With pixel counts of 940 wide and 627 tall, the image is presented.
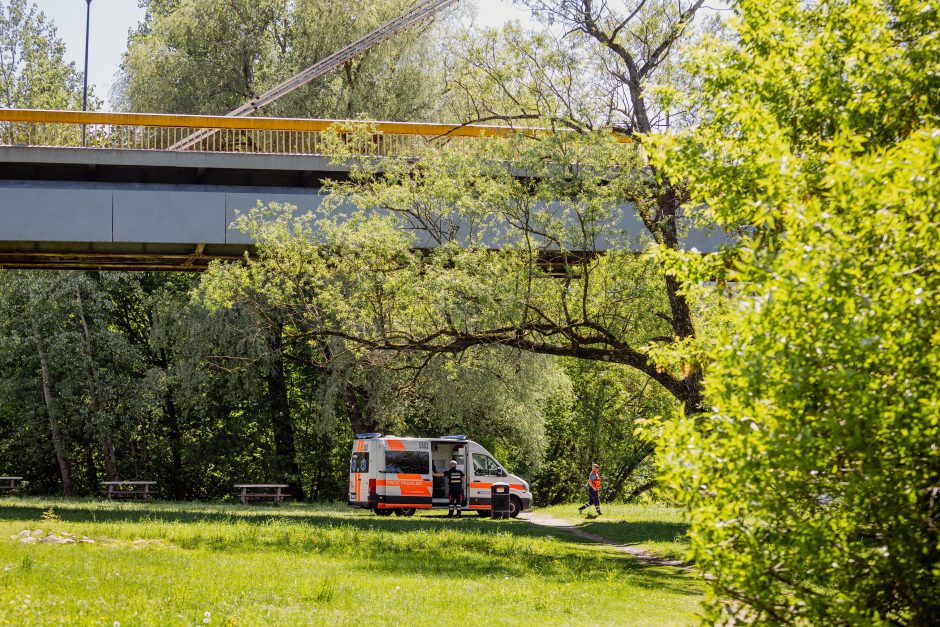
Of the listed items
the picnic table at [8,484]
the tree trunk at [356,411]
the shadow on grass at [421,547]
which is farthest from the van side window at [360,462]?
the picnic table at [8,484]

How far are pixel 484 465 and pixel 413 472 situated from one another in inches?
90.9

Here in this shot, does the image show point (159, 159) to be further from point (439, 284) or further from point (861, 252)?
point (861, 252)

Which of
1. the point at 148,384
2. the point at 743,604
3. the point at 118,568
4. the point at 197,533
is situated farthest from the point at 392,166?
the point at 148,384

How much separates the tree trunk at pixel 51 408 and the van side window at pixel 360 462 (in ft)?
43.5

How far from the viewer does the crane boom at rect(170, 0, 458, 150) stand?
1416 inches

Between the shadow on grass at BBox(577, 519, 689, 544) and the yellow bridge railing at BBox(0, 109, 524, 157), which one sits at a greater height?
the yellow bridge railing at BBox(0, 109, 524, 157)

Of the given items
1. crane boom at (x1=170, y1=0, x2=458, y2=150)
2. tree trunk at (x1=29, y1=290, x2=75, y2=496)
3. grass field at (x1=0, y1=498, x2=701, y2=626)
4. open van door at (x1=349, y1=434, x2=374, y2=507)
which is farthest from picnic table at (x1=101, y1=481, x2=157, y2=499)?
grass field at (x1=0, y1=498, x2=701, y2=626)

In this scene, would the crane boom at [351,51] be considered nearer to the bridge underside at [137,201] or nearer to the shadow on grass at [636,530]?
the bridge underside at [137,201]

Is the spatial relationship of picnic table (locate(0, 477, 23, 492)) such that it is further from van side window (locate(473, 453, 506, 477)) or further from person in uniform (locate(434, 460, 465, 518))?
van side window (locate(473, 453, 506, 477))

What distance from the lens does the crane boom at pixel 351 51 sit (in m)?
36.0

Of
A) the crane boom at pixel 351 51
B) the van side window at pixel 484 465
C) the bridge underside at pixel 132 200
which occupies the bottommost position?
the van side window at pixel 484 465

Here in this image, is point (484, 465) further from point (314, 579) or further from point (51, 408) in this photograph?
point (314, 579)

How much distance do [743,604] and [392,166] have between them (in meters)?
15.9

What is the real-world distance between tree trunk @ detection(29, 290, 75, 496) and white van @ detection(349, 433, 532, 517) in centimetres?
1350
